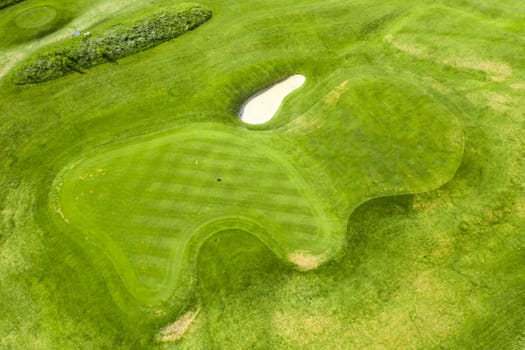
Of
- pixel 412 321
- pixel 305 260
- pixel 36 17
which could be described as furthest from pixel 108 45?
pixel 412 321

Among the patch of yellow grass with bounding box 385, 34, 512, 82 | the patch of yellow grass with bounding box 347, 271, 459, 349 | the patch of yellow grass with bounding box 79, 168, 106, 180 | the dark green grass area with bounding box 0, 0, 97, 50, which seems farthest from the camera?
the dark green grass area with bounding box 0, 0, 97, 50

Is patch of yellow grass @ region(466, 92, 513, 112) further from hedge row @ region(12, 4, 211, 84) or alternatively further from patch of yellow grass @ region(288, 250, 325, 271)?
hedge row @ region(12, 4, 211, 84)

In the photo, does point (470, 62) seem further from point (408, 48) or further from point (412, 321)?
point (412, 321)

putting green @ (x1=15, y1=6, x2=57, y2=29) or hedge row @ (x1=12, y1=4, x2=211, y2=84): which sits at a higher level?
putting green @ (x1=15, y1=6, x2=57, y2=29)

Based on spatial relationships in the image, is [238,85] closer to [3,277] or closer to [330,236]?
[330,236]

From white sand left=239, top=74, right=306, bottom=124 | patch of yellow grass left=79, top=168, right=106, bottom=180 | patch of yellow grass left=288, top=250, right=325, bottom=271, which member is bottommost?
patch of yellow grass left=288, top=250, right=325, bottom=271

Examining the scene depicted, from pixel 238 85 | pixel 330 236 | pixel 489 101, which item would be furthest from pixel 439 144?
pixel 238 85

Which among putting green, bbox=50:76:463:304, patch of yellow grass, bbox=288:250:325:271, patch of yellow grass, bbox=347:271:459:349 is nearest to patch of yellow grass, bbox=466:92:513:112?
Result: putting green, bbox=50:76:463:304
